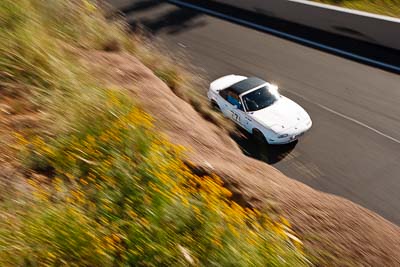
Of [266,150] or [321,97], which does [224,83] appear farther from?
[321,97]

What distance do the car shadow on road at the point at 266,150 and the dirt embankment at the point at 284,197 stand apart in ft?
14.7

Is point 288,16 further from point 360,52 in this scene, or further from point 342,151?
point 342,151

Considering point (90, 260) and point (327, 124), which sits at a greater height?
point (90, 260)

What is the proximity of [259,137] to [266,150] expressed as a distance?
0.45 m

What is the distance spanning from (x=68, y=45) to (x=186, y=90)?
2584mm

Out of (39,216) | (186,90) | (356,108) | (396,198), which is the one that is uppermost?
(39,216)

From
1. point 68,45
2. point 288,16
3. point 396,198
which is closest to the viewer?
point 68,45

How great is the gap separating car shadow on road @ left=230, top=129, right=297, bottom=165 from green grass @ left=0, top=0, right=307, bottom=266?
709 cm

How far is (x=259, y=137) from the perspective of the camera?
1279cm

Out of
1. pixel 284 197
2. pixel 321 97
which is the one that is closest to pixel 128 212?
pixel 284 197

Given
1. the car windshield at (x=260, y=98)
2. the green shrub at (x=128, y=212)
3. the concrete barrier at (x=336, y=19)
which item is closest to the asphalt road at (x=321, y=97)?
the car windshield at (x=260, y=98)

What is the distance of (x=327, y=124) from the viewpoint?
13633 millimetres

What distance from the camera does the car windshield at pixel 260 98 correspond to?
42.9ft

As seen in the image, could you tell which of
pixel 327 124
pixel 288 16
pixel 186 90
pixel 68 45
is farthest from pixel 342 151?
pixel 288 16
